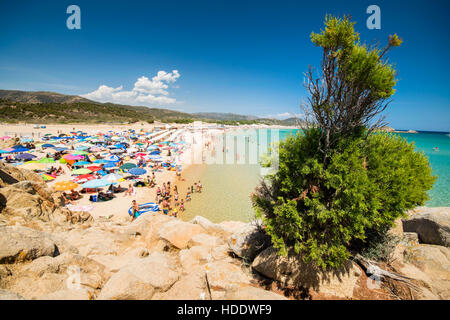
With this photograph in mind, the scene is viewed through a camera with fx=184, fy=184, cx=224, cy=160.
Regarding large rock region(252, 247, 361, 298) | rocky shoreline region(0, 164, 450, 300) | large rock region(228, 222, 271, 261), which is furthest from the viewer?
large rock region(228, 222, 271, 261)

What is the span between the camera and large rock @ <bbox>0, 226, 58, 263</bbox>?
480 centimetres

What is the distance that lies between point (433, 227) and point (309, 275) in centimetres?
758

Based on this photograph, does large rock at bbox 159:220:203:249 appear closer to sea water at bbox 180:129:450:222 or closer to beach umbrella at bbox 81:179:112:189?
sea water at bbox 180:129:450:222

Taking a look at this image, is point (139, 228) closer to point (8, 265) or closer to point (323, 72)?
point (8, 265)

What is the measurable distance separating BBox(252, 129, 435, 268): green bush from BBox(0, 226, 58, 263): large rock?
672 centimetres

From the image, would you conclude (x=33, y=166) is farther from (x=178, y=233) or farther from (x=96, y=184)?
(x=178, y=233)

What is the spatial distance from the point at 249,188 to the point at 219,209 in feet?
23.6

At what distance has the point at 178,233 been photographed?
29.6ft

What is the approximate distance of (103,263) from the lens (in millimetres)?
6551

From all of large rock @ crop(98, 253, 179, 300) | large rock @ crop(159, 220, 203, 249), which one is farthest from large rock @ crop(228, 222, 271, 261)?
large rock @ crop(98, 253, 179, 300)

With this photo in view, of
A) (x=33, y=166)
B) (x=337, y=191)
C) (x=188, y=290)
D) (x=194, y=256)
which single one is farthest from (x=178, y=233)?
(x=33, y=166)
